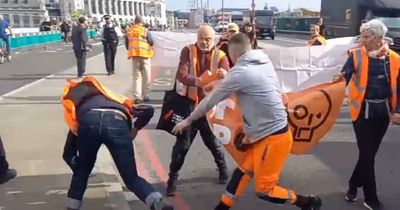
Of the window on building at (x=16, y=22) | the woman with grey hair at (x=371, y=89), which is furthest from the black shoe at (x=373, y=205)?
the window on building at (x=16, y=22)

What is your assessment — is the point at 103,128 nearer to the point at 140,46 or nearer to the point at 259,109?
the point at 259,109

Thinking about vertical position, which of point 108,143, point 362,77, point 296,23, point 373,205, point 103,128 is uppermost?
Result: point 362,77

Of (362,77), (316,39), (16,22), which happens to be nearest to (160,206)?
(362,77)

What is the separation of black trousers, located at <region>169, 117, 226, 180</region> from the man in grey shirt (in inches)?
46.7

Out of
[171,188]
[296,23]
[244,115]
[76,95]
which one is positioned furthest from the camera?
[296,23]

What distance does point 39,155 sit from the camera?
6621mm

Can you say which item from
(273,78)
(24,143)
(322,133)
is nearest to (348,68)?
(322,133)

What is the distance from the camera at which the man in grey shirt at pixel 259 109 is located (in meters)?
4.01

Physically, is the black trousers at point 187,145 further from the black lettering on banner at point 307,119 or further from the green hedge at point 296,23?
the green hedge at point 296,23

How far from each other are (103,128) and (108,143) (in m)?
0.14

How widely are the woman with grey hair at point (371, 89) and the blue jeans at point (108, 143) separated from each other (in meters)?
2.04

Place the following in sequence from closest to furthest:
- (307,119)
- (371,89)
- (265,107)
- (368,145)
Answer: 1. (265,107)
2. (307,119)
3. (371,89)
4. (368,145)

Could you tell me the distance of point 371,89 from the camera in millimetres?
4828

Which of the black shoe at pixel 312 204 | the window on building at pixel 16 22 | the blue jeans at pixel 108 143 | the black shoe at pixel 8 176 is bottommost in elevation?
the window on building at pixel 16 22
